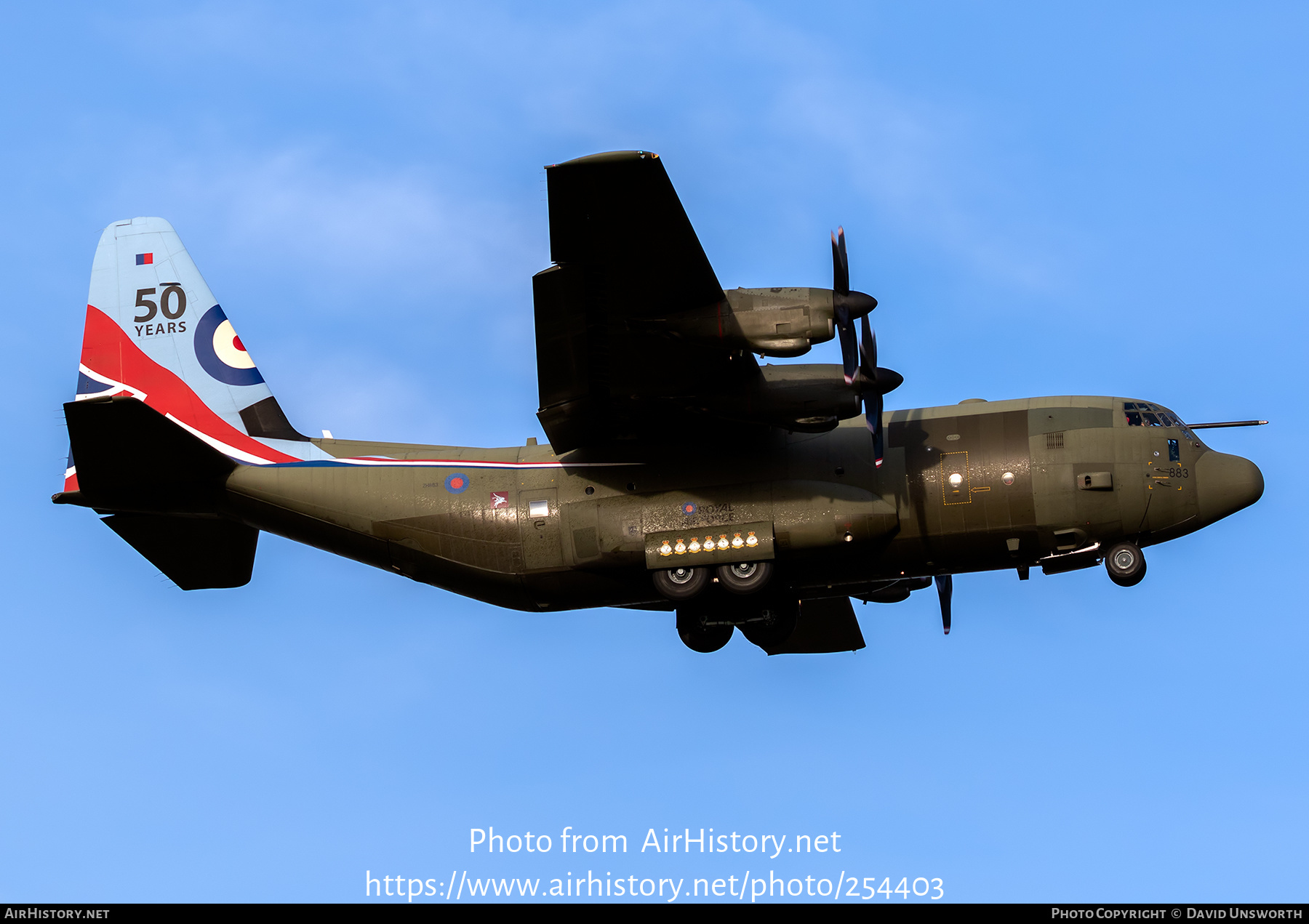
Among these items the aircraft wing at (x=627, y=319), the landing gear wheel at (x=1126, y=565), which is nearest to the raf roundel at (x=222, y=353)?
the aircraft wing at (x=627, y=319)

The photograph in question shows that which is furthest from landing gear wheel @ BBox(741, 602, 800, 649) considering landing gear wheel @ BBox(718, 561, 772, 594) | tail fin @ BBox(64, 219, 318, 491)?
tail fin @ BBox(64, 219, 318, 491)

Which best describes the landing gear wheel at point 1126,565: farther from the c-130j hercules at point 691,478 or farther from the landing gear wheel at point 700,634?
the landing gear wheel at point 700,634

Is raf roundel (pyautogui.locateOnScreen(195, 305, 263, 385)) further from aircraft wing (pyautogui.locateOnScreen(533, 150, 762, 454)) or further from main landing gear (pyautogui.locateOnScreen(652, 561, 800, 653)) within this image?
main landing gear (pyautogui.locateOnScreen(652, 561, 800, 653))

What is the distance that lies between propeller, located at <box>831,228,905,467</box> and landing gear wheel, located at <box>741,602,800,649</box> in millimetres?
3755

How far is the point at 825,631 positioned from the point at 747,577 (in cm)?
575

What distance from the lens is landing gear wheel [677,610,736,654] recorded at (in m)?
28.2

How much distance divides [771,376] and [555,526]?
4.56m

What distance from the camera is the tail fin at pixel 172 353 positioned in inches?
1125

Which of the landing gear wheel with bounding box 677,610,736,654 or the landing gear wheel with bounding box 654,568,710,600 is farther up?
the landing gear wheel with bounding box 654,568,710,600

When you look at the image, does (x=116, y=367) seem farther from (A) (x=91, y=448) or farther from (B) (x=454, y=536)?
(B) (x=454, y=536)

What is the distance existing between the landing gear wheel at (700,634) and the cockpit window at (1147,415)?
25.4ft

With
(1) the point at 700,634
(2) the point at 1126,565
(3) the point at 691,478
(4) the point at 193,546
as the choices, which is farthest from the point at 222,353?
(2) the point at 1126,565
